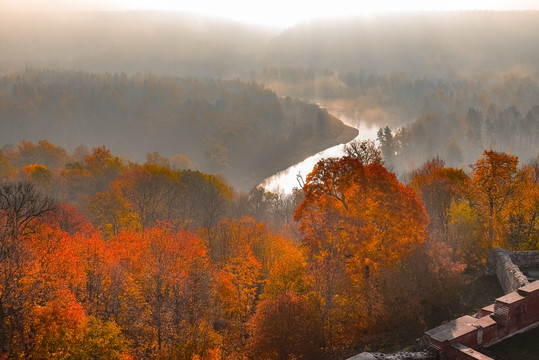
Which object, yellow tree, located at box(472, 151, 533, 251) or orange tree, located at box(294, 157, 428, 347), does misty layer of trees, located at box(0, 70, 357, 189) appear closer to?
yellow tree, located at box(472, 151, 533, 251)

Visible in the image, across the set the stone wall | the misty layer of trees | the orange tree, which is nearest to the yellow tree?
the stone wall

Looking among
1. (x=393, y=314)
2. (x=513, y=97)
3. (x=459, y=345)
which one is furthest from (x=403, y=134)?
(x=459, y=345)

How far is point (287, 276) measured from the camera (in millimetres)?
31312

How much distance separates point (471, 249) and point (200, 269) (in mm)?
25483

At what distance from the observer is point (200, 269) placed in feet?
108

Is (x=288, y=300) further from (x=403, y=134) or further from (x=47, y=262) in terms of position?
(x=403, y=134)

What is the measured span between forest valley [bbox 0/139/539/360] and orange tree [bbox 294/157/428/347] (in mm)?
93

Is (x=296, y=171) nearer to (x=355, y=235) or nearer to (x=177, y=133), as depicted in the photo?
(x=177, y=133)

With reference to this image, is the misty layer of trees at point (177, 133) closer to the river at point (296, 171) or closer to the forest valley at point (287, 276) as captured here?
the river at point (296, 171)

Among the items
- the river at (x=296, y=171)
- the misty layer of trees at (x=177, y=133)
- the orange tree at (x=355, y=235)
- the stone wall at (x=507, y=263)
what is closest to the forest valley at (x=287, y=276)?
the orange tree at (x=355, y=235)

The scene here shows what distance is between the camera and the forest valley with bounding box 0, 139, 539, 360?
22.8 metres

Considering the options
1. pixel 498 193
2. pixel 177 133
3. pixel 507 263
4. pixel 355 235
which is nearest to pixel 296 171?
pixel 177 133

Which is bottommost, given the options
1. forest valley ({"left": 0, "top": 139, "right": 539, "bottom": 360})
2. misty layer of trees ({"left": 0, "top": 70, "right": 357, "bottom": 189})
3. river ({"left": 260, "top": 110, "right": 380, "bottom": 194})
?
forest valley ({"left": 0, "top": 139, "right": 539, "bottom": 360})

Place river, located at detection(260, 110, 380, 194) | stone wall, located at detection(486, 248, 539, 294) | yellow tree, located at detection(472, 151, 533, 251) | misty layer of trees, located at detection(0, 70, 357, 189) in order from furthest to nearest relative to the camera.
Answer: misty layer of trees, located at detection(0, 70, 357, 189) < river, located at detection(260, 110, 380, 194) < yellow tree, located at detection(472, 151, 533, 251) < stone wall, located at detection(486, 248, 539, 294)
